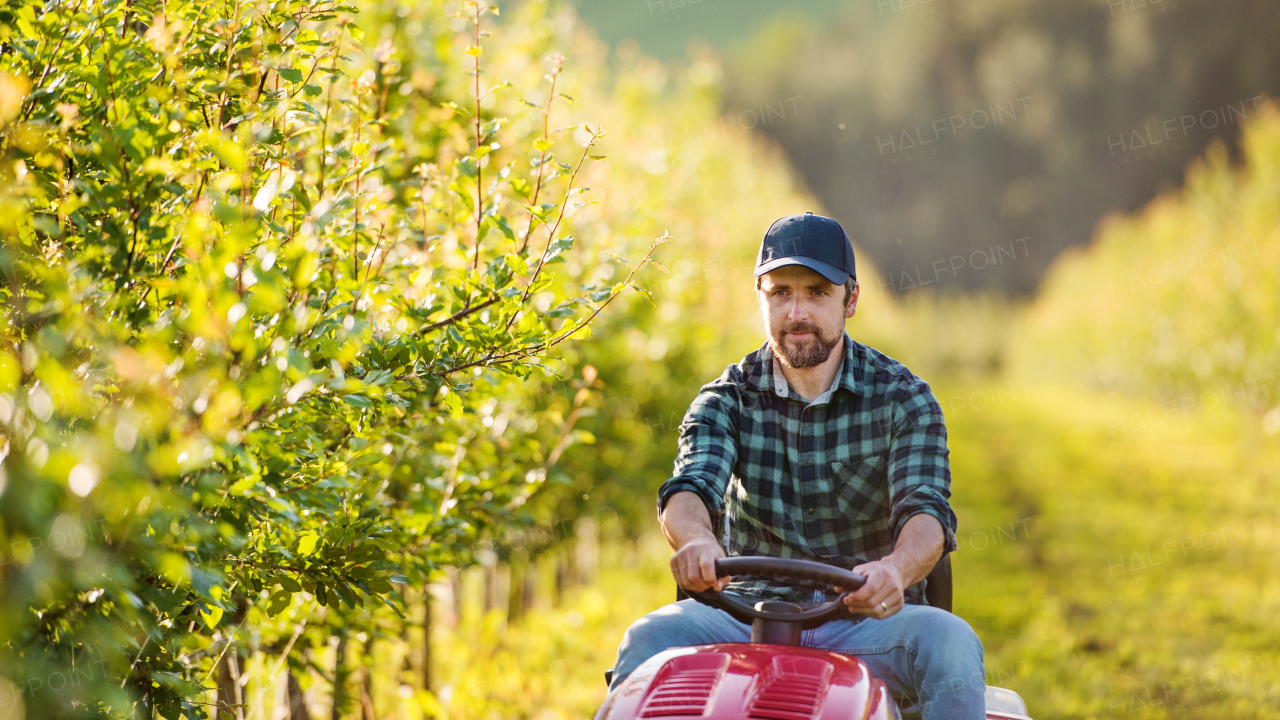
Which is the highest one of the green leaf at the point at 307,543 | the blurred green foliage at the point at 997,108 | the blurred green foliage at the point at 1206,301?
the blurred green foliage at the point at 997,108

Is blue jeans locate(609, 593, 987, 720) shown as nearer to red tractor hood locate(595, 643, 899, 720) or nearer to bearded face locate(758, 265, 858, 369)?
red tractor hood locate(595, 643, 899, 720)

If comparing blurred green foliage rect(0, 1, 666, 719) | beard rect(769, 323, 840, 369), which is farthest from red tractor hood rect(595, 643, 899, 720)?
beard rect(769, 323, 840, 369)

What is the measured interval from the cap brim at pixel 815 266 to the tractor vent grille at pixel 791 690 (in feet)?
3.89

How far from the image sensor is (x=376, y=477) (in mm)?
2953

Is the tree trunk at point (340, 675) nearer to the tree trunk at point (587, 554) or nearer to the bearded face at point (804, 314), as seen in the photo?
the bearded face at point (804, 314)

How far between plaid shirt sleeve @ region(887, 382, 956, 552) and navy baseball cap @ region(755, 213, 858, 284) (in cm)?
45

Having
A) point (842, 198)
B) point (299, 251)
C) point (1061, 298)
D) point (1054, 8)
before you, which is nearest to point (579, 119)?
point (299, 251)

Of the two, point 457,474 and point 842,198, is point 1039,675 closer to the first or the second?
point 457,474

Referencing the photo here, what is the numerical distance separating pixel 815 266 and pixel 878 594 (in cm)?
104

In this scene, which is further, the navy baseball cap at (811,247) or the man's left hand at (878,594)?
the navy baseball cap at (811,247)

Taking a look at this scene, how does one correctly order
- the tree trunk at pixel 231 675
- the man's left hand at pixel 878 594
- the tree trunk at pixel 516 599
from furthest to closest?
the tree trunk at pixel 516 599, the tree trunk at pixel 231 675, the man's left hand at pixel 878 594

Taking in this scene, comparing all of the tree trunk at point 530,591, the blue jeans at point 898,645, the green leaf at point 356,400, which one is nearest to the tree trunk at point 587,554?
the tree trunk at point 530,591

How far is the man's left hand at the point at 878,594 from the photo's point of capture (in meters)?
2.13

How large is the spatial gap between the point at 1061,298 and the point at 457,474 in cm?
6751
